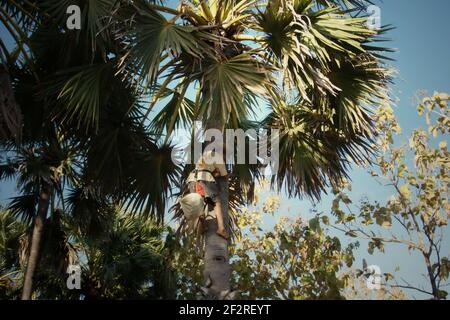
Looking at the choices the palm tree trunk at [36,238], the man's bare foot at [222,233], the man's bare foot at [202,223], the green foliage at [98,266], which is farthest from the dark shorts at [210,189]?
the green foliage at [98,266]

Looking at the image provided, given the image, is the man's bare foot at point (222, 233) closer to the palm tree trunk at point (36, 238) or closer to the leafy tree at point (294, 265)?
the leafy tree at point (294, 265)

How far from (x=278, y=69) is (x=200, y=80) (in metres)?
0.93

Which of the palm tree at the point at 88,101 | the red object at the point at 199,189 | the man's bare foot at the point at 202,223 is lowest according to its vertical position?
the man's bare foot at the point at 202,223

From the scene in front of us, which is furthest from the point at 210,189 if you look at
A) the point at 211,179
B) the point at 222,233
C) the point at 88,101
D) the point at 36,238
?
the point at 36,238

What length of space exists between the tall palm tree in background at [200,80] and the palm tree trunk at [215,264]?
0.01 metres

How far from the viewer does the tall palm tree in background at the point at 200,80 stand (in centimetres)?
558

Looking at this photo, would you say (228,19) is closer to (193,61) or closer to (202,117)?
(193,61)

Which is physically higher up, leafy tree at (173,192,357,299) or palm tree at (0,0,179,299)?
palm tree at (0,0,179,299)

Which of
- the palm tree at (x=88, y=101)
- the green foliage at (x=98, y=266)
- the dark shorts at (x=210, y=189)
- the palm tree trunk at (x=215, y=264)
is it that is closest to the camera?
the palm tree trunk at (x=215, y=264)

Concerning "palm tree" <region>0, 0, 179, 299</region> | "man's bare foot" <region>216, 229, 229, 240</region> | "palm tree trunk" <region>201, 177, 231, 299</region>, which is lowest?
"palm tree trunk" <region>201, 177, 231, 299</region>

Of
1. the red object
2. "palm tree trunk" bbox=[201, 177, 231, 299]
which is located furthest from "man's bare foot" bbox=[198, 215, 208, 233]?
the red object

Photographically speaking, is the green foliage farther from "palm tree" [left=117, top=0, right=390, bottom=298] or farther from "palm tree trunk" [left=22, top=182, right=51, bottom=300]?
"palm tree" [left=117, top=0, right=390, bottom=298]

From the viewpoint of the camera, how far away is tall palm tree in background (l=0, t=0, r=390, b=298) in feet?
18.3

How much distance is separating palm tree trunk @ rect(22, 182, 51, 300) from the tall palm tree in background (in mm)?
2209
